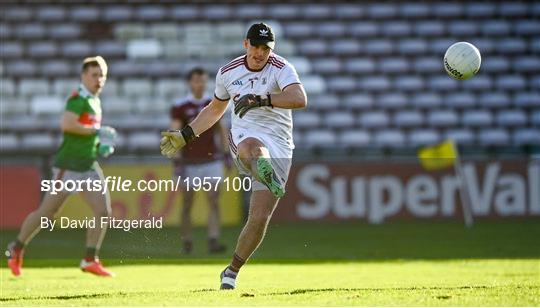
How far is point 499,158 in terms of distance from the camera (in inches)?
744

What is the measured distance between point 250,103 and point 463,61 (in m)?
2.20

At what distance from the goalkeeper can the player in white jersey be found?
2.27 meters

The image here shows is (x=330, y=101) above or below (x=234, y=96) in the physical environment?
below

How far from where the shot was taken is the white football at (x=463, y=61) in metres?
9.49

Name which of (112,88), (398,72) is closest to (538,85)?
(398,72)

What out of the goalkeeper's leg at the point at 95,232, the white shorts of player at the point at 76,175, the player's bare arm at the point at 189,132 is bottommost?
the goalkeeper's leg at the point at 95,232

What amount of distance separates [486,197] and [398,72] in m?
6.02

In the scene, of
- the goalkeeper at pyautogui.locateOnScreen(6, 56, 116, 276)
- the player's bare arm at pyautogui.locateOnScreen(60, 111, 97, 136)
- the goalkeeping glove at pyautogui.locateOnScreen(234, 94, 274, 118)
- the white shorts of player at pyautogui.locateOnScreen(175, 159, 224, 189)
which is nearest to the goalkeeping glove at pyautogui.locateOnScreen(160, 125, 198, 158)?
the goalkeeping glove at pyautogui.locateOnScreen(234, 94, 274, 118)

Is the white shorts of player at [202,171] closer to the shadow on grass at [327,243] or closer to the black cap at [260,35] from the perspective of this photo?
the shadow on grass at [327,243]

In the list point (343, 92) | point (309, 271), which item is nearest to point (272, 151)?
point (309, 271)

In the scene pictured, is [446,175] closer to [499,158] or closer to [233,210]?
[499,158]

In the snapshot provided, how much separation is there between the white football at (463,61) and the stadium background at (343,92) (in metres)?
7.86

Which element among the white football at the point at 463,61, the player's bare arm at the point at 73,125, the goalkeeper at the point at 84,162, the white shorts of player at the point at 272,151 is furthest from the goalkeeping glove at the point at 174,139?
the player's bare arm at the point at 73,125

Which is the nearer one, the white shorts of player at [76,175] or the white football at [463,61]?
the white football at [463,61]
